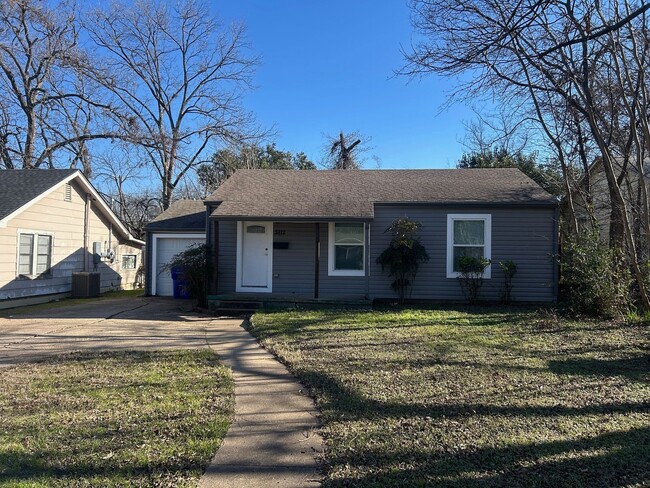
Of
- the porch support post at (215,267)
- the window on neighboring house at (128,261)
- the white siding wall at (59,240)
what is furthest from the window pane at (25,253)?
the window on neighboring house at (128,261)

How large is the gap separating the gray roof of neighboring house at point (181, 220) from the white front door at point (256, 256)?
3154mm

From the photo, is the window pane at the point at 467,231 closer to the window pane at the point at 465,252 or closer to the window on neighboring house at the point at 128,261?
the window pane at the point at 465,252

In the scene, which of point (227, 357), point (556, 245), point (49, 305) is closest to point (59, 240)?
point (49, 305)

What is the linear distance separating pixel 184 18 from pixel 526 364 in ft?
94.6

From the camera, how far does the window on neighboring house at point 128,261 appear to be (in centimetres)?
1956

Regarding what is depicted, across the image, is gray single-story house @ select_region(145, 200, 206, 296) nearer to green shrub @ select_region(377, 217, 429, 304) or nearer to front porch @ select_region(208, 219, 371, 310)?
front porch @ select_region(208, 219, 371, 310)

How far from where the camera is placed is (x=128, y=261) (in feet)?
65.6

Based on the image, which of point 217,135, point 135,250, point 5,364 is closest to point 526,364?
point 5,364

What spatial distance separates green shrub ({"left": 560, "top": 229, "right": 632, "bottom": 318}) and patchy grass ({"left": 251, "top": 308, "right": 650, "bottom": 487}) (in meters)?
0.94

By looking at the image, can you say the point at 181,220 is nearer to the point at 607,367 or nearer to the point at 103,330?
the point at 103,330

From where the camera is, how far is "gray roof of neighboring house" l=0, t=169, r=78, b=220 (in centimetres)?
1287

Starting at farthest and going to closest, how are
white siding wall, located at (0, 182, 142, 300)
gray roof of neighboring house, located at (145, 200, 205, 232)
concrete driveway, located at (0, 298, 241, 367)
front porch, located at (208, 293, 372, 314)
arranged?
gray roof of neighboring house, located at (145, 200, 205, 232) → white siding wall, located at (0, 182, 142, 300) → front porch, located at (208, 293, 372, 314) → concrete driveway, located at (0, 298, 241, 367)

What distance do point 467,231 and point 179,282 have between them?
26.8ft

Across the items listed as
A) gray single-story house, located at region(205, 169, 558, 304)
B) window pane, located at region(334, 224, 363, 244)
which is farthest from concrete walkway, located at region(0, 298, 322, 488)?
window pane, located at region(334, 224, 363, 244)
